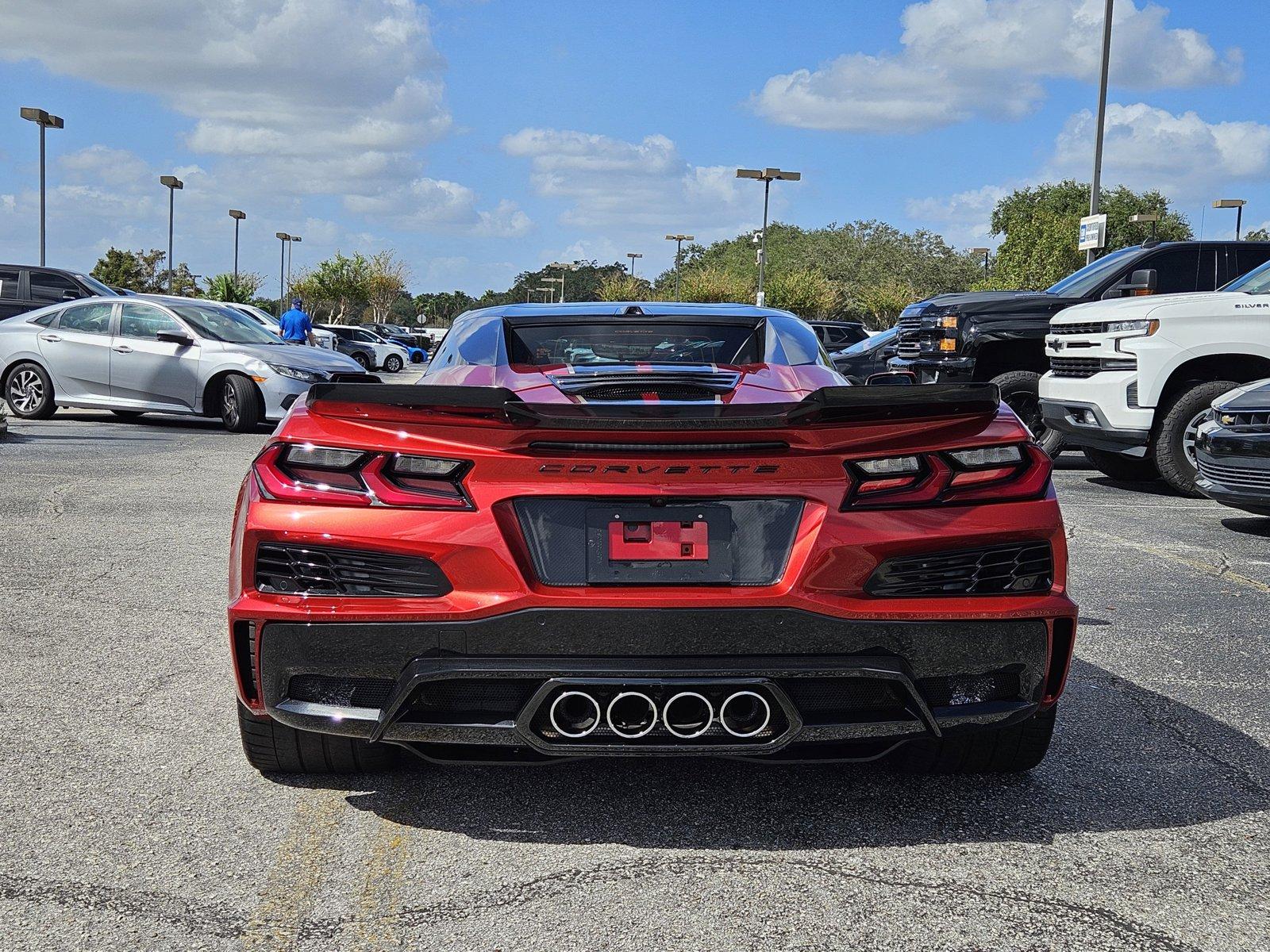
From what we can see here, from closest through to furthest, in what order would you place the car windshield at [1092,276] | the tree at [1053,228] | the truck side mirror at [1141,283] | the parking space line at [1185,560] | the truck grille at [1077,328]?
the parking space line at [1185,560], the truck grille at [1077,328], the truck side mirror at [1141,283], the car windshield at [1092,276], the tree at [1053,228]

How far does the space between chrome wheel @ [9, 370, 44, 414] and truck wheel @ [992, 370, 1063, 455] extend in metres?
11.1

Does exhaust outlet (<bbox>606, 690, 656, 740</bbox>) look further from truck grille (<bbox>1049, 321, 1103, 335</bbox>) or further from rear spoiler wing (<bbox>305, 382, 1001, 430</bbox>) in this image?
truck grille (<bbox>1049, 321, 1103, 335</bbox>)

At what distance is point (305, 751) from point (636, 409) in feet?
4.30

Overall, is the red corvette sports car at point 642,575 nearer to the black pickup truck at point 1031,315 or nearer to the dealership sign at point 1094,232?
the black pickup truck at point 1031,315

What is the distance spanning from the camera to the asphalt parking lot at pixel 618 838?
111 inches

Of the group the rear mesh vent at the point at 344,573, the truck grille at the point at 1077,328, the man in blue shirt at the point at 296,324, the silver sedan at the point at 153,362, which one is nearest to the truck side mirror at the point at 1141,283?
the truck grille at the point at 1077,328

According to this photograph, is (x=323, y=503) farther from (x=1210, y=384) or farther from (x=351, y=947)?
(x=1210, y=384)

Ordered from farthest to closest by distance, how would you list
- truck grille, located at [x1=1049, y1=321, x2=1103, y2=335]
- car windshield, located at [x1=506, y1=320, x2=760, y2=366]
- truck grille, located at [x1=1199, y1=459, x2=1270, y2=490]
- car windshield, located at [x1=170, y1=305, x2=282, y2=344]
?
car windshield, located at [x1=170, y1=305, x2=282, y2=344]
truck grille, located at [x1=1049, y1=321, x2=1103, y2=335]
truck grille, located at [x1=1199, y1=459, x2=1270, y2=490]
car windshield, located at [x1=506, y1=320, x2=760, y2=366]

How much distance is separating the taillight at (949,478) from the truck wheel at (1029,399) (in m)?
9.51

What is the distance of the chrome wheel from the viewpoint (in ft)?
53.4

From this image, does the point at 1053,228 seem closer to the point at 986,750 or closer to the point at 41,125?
the point at 41,125

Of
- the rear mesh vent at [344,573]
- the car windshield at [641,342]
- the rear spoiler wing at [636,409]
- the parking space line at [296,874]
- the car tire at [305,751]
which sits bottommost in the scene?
the parking space line at [296,874]

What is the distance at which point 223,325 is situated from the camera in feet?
53.1

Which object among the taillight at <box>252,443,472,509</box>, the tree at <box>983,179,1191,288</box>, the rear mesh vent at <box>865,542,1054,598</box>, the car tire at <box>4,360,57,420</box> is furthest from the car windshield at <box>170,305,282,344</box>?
the tree at <box>983,179,1191,288</box>
